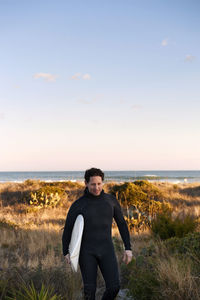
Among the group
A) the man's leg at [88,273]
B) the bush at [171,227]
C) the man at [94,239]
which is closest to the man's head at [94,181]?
the man at [94,239]

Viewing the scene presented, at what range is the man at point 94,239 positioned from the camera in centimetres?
356

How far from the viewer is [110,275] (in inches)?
140

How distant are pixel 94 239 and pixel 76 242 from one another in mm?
238

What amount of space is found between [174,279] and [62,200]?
505 inches

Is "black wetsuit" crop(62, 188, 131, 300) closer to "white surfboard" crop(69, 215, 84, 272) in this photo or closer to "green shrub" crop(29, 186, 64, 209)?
"white surfboard" crop(69, 215, 84, 272)

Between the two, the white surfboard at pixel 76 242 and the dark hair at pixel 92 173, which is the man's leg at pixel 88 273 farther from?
the dark hair at pixel 92 173

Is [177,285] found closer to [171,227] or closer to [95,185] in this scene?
[95,185]

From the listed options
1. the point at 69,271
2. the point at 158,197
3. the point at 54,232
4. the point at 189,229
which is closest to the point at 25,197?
the point at 158,197

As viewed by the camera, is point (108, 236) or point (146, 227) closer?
point (108, 236)

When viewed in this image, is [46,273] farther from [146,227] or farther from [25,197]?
[25,197]

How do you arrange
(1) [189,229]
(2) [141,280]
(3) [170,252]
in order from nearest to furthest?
(2) [141,280] < (3) [170,252] < (1) [189,229]

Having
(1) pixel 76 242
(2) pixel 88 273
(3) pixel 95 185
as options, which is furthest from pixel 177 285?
(3) pixel 95 185

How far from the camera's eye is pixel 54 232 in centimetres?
873

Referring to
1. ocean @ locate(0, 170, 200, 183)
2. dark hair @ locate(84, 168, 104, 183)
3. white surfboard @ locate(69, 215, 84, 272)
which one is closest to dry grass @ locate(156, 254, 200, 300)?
white surfboard @ locate(69, 215, 84, 272)
